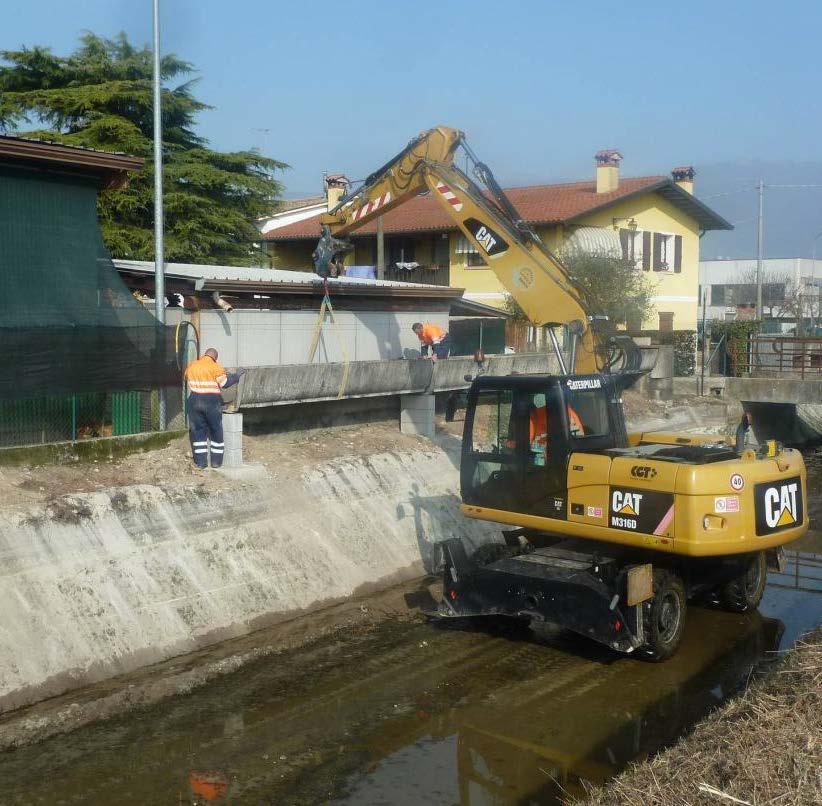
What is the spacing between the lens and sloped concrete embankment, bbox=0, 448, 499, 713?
10.2 metres

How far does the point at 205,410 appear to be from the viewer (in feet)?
45.7

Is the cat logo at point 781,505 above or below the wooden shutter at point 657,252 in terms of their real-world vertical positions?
below

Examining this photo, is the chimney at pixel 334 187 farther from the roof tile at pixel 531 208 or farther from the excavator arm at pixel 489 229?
the excavator arm at pixel 489 229

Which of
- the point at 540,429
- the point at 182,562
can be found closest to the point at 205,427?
the point at 182,562

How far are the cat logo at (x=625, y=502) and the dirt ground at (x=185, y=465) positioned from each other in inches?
215

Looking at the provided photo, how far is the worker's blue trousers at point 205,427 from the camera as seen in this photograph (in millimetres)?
13961

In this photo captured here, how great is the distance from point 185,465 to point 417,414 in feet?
18.7

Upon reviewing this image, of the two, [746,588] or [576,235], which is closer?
[746,588]

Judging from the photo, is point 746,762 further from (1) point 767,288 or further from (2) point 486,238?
(1) point 767,288

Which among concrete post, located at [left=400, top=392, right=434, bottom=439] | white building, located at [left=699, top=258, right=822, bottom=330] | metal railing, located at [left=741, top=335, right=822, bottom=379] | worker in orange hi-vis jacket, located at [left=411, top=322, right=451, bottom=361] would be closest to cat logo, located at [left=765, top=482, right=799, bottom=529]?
concrete post, located at [left=400, top=392, right=434, bottom=439]

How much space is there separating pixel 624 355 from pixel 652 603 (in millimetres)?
4819

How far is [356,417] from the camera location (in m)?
18.0

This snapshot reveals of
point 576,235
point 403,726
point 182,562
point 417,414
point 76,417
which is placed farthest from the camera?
point 576,235

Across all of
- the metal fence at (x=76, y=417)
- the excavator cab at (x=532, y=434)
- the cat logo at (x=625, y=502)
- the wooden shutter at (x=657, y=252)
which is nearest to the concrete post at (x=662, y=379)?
the wooden shutter at (x=657, y=252)
